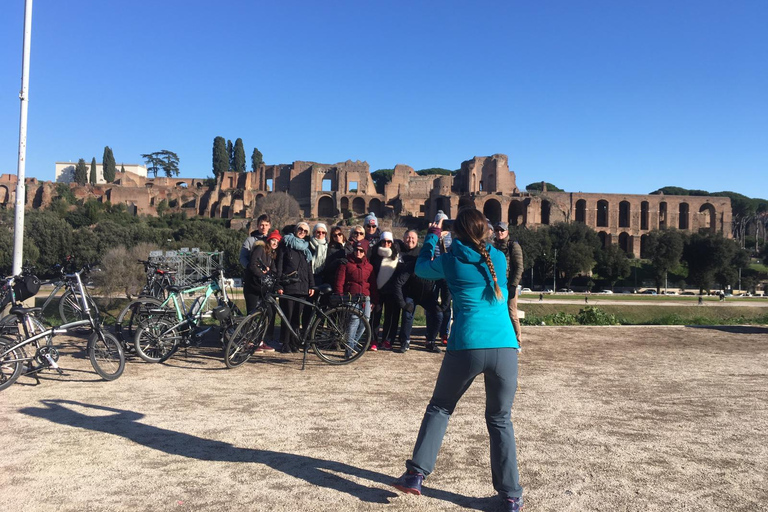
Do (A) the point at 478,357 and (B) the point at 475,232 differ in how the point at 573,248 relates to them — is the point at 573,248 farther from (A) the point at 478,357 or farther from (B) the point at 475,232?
(A) the point at 478,357

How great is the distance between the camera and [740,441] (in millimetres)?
3488

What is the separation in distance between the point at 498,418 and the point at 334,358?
3594 mm

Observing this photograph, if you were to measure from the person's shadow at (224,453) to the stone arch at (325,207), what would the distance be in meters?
68.5

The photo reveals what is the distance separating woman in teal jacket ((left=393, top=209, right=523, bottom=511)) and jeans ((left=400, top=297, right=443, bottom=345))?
3.77m

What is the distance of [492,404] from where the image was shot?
2.72 meters

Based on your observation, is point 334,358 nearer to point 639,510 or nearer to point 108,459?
point 108,459

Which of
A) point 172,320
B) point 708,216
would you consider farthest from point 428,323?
point 708,216

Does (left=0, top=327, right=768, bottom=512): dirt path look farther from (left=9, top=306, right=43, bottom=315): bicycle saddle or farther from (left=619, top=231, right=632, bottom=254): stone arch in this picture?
(left=619, top=231, right=632, bottom=254): stone arch

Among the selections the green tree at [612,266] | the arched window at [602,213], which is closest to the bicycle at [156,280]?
the green tree at [612,266]

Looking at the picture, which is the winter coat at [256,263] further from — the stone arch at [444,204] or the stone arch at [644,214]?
the stone arch at [644,214]

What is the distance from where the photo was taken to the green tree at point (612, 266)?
4844 centimetres

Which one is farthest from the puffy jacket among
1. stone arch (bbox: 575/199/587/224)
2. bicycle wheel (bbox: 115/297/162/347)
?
stone arch (bbox: 575/199/587/224)

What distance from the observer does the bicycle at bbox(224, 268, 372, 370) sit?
576 centimetres

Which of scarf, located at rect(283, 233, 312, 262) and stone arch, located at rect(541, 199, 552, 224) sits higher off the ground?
stone arch, located at rect(541, 199, 552, 224)
